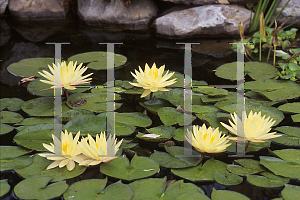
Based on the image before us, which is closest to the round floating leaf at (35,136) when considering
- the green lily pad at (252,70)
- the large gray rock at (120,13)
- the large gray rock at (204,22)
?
the green lily pad at (252,70)

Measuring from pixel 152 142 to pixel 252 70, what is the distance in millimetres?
1308

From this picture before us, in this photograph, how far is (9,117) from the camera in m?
1.56

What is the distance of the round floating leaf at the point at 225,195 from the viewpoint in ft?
3.38

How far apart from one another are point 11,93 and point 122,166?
118cm

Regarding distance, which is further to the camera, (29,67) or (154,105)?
(29,67)

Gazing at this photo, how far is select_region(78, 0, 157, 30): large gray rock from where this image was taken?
375 cm

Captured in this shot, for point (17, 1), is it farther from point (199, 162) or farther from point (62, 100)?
point (199, 162)

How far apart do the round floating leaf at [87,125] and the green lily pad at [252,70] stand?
3.89 feet

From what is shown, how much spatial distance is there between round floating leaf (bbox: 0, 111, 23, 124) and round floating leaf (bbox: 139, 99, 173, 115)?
2.35 feet

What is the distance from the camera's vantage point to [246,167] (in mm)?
1212

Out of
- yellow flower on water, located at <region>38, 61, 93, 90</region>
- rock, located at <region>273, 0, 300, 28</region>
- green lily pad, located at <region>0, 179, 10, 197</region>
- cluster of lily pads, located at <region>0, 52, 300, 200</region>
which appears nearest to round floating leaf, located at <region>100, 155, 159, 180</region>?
cluster of lily pads, located at <region>0, 52, 300, 200</region>

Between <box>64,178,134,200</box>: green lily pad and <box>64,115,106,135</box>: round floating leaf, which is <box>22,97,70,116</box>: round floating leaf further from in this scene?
<box>64,178,134,200</box>: green lily pad

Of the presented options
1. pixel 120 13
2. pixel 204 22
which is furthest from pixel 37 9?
pixel 204 22

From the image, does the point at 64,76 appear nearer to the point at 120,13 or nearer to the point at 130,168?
the point at 130,168
